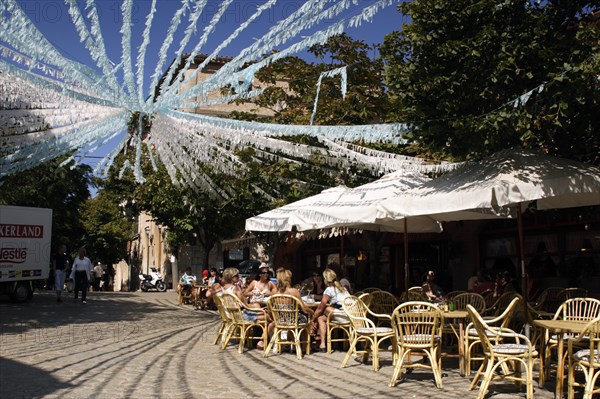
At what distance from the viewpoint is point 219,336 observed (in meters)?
9.83

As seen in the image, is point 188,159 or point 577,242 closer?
point 188,159

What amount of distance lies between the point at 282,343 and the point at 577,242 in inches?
294

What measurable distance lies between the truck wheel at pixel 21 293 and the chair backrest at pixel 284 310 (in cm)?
1251

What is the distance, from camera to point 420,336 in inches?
252

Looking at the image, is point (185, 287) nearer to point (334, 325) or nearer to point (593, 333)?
point (334, 325)

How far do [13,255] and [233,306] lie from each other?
11.7 metres

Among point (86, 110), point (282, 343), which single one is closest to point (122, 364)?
point (282, 343)

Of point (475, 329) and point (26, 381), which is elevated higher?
point (475, 329)

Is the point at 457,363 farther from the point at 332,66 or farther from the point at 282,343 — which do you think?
the point at 332,66

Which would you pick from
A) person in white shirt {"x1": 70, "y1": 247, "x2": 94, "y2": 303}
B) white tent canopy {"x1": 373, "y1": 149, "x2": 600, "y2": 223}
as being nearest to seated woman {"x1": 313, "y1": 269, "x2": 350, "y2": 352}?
white tent canopy {"x1": 373, "y1": 149, "x2": 600, "y2": 223}

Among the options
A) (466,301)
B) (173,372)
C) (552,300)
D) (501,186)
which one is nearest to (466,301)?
(466,301)

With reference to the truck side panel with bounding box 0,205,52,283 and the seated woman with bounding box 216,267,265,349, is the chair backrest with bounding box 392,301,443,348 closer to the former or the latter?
the seated woman with bounding box 216,267,265,349

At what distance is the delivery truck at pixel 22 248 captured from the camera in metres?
17.5

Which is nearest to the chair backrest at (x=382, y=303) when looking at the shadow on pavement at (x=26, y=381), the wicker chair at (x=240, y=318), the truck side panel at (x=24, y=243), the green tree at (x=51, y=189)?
the wicker chair at (x=240, y=318)
